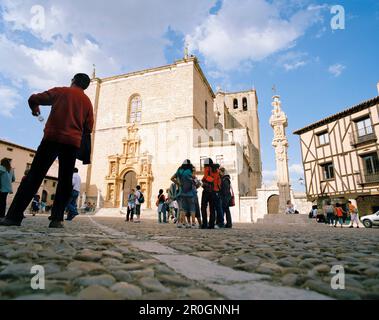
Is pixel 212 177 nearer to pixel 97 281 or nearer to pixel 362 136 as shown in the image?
pixel 97 281

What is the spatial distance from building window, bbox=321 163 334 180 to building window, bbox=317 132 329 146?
5.77 feet

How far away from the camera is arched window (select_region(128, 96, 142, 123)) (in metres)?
27.2

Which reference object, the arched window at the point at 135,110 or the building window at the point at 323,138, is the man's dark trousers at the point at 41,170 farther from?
the arched window at the point at 135,110

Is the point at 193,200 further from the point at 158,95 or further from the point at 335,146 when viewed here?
the point at 158,95

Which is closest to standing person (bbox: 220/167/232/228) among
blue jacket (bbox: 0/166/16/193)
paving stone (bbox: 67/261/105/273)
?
blue jacket (bbox: 0/166/16/193)

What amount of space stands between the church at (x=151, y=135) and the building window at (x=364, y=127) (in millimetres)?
9907

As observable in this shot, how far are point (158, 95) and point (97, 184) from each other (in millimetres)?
11633

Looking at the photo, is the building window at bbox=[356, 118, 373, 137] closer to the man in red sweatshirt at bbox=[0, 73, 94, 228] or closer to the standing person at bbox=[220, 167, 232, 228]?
the standing person at bbox=[220, 167, 232, 228]

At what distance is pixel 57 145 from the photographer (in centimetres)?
337

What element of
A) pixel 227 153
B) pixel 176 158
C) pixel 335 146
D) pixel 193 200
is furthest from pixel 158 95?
pixel 193 200

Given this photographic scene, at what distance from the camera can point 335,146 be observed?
1845cm

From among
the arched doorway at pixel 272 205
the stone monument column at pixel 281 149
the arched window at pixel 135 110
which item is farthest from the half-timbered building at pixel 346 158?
the arched window at pixel 135 110

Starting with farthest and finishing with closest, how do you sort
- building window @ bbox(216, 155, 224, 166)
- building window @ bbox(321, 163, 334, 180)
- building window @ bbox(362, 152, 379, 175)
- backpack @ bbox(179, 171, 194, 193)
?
building window @ bbox(216, 155, 224, 166)
building window @ bbox(321, 163, 334, 180)
building window @ bbox(362, 152, 379, 175)
backpack @ bbox(179, 171, 194, 193)

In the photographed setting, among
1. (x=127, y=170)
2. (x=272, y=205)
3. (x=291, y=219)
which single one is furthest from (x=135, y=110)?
(x=291, y=219)
